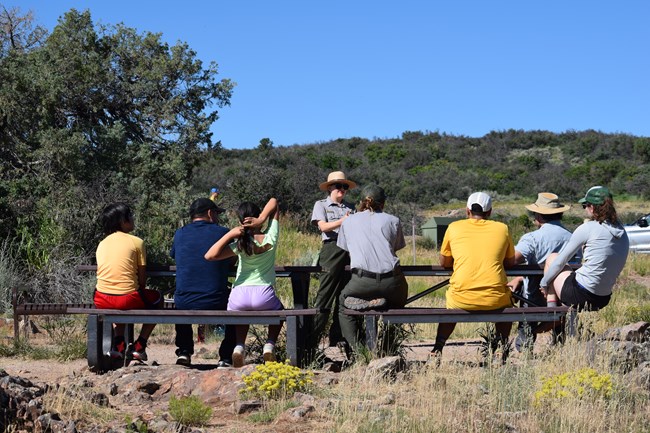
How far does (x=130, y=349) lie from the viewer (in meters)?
7.78

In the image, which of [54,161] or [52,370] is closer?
[52,370]

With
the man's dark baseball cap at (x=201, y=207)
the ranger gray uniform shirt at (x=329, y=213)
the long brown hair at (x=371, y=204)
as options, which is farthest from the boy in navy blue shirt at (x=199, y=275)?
the long brown hair at (x=371, y=204)

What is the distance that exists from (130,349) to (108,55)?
908cm

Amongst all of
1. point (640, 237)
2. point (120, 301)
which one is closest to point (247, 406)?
point (120, 301)

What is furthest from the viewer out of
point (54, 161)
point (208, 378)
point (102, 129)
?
point (102, 129)

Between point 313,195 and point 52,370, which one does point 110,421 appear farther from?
point 313,195

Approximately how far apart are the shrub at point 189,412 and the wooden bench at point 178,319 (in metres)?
1.59

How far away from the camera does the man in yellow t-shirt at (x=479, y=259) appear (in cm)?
725

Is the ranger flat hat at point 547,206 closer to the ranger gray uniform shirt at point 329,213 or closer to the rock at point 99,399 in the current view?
the ranger gray uniform shirt at point 329,213

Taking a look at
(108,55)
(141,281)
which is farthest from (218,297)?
(108,55)

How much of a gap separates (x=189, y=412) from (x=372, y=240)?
2.51m

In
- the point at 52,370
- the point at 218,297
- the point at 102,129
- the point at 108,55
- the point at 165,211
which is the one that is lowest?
the point at 52,370

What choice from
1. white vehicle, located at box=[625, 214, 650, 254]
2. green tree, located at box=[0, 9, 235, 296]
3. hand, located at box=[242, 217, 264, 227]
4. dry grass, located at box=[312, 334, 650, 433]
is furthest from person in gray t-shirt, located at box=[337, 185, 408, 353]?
white vehicle, located at box=[625, 214, 650, 254]

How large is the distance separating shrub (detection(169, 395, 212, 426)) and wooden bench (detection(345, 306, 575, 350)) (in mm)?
2013
